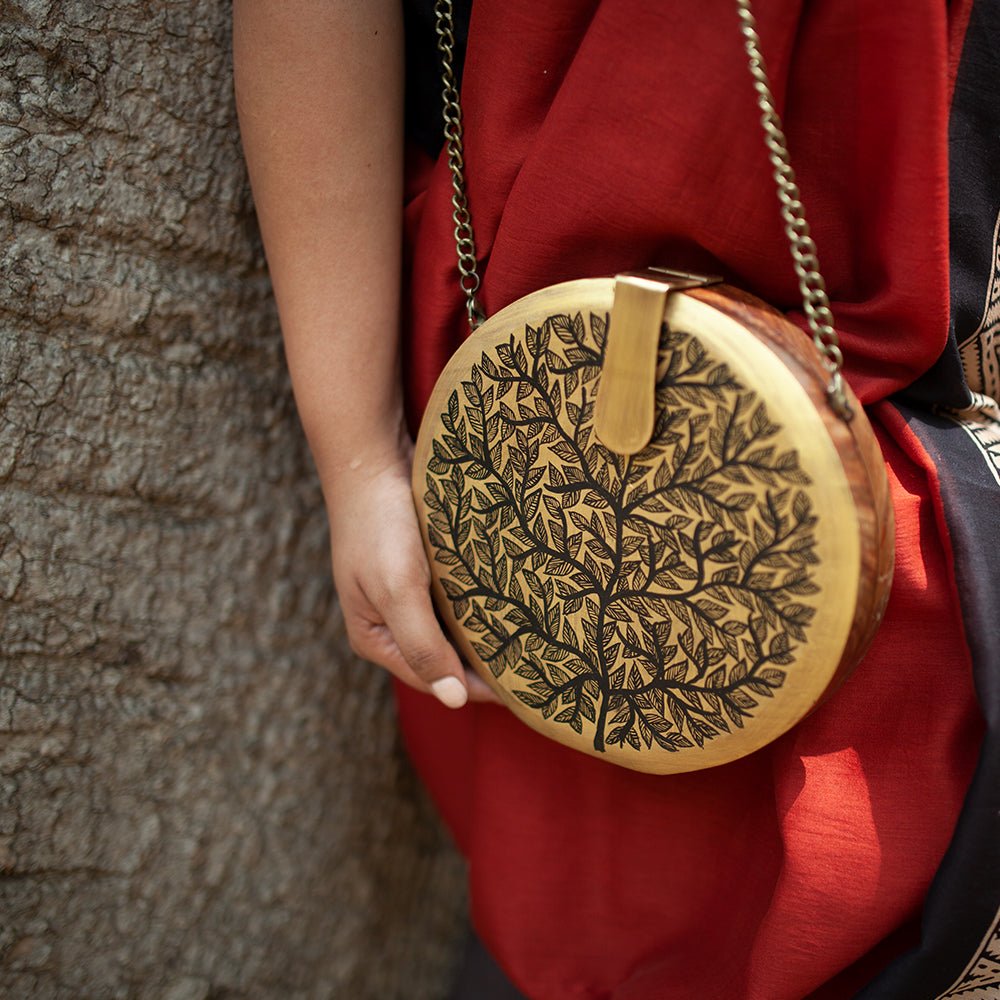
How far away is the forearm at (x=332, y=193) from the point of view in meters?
0.58

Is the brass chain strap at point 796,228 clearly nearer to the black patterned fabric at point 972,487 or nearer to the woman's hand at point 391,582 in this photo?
the black patterned fabric at point 972,487

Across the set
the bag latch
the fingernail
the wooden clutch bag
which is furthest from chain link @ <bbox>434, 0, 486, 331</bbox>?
the fingernail

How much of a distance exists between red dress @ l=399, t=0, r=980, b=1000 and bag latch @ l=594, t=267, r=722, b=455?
0.06 metres

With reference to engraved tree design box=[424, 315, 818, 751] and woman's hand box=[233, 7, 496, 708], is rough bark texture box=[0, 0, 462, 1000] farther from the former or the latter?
engraved tree design box=[424, 315, 818, 751]

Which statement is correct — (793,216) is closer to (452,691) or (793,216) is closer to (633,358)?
(633,358)

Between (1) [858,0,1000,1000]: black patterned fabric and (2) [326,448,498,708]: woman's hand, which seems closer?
(1) [858,0,1000,1000]: black patterned fabric

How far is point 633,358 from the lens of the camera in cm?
49

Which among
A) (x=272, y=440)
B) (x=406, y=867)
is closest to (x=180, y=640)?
(x=272, y=440)

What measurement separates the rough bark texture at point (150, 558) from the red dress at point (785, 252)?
22 cm

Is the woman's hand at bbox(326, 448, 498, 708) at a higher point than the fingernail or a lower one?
higher

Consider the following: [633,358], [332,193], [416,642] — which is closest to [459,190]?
[332,193]

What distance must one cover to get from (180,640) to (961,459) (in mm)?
649

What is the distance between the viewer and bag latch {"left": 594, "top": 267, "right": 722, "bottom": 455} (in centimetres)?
48

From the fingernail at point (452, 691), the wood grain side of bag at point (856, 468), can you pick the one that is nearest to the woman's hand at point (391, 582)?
the fingernail at point (452, 691)
